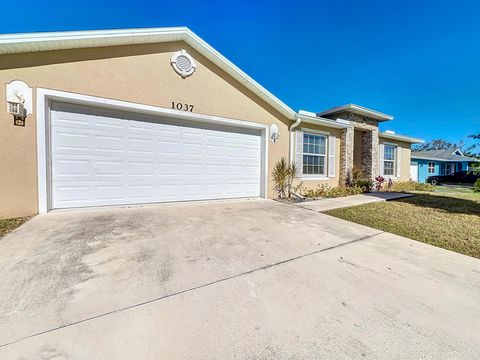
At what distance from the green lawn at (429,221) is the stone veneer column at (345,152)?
10.4 feet

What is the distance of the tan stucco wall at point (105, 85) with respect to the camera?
4.63 metres

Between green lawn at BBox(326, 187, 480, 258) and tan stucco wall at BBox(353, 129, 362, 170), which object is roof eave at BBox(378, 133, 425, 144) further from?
green lawn at BBox(326, 187, 480, 258)

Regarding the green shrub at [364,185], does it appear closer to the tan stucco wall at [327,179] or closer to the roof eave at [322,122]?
the tan stucco wall at [327,179]

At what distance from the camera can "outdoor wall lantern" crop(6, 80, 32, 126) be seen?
4.54 meters

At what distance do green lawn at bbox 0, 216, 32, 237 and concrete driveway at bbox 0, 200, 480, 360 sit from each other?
0.22 meters

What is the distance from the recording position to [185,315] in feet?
6.23

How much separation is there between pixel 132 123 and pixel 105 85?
107cm

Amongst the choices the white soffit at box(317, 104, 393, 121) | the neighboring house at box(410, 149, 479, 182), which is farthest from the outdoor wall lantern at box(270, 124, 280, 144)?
the neighboring house at box(410, 149, 479, 182)


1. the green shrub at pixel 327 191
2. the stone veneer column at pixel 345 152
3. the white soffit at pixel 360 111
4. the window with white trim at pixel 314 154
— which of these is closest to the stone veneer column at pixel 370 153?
the white soffit at pixel 360 111

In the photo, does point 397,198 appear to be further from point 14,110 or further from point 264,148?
point 14,110

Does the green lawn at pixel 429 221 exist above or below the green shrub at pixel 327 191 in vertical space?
below

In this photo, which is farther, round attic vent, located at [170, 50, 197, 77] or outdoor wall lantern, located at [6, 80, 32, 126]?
round attic vent, located at [170, 50, 197, 77]

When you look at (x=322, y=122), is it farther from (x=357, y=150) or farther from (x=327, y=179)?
(x=357, y=150)

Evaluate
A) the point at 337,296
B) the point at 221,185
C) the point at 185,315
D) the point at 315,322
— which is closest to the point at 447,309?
the point at 337,296
